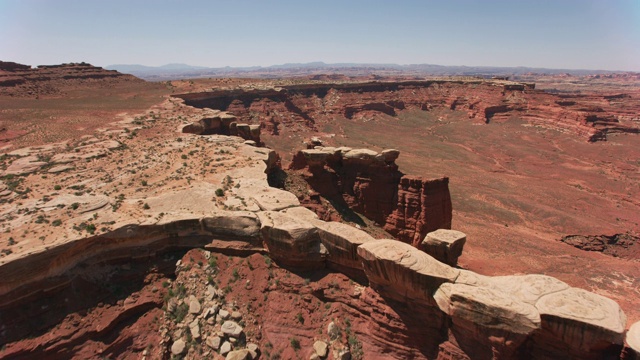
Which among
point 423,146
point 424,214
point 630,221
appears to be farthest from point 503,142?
point 424,214

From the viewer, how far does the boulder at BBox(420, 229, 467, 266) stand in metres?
15.9

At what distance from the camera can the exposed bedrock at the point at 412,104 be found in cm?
8062

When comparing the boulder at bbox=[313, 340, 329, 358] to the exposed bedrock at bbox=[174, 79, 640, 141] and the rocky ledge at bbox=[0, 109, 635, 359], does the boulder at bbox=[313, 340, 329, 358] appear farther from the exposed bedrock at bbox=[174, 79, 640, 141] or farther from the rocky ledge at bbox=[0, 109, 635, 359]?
the exposed bedrock at bbox=[174, 79, 640, 141]

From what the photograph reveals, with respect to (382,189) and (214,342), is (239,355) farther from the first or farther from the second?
(382,189)

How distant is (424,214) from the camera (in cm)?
2578

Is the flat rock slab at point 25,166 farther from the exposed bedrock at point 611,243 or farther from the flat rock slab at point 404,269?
the exposed bedrock at point 611,243

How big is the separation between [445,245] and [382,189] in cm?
1217

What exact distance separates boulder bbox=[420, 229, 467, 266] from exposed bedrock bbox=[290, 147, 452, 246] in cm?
943

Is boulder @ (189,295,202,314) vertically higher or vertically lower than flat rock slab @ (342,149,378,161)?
lower

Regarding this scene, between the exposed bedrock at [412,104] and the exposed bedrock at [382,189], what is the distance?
2009 inches

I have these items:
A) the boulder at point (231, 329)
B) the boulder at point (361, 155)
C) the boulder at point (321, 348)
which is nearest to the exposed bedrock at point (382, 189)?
the boulder at point (361, 155)

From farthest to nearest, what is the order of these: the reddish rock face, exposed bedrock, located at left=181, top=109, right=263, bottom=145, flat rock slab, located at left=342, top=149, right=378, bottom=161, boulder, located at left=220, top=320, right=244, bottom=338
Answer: exposed bedrock, located at left=181, top=109, right=263, bottom=145 → flat rock slab, located at left=342, top=149, right=378, bottom=161 → the reddish rock face → boulder, located at left=220, top=320, right=244, bottom=338

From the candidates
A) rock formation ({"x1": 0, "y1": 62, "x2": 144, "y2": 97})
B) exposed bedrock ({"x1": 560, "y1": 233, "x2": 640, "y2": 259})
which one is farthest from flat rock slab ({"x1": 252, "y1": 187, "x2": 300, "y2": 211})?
→ rock formation ({"x1": 0, "y1": 62, "x2": 144, "y2": 97})

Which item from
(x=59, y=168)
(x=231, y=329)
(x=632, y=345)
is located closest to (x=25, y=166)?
(x=59, y=168)
